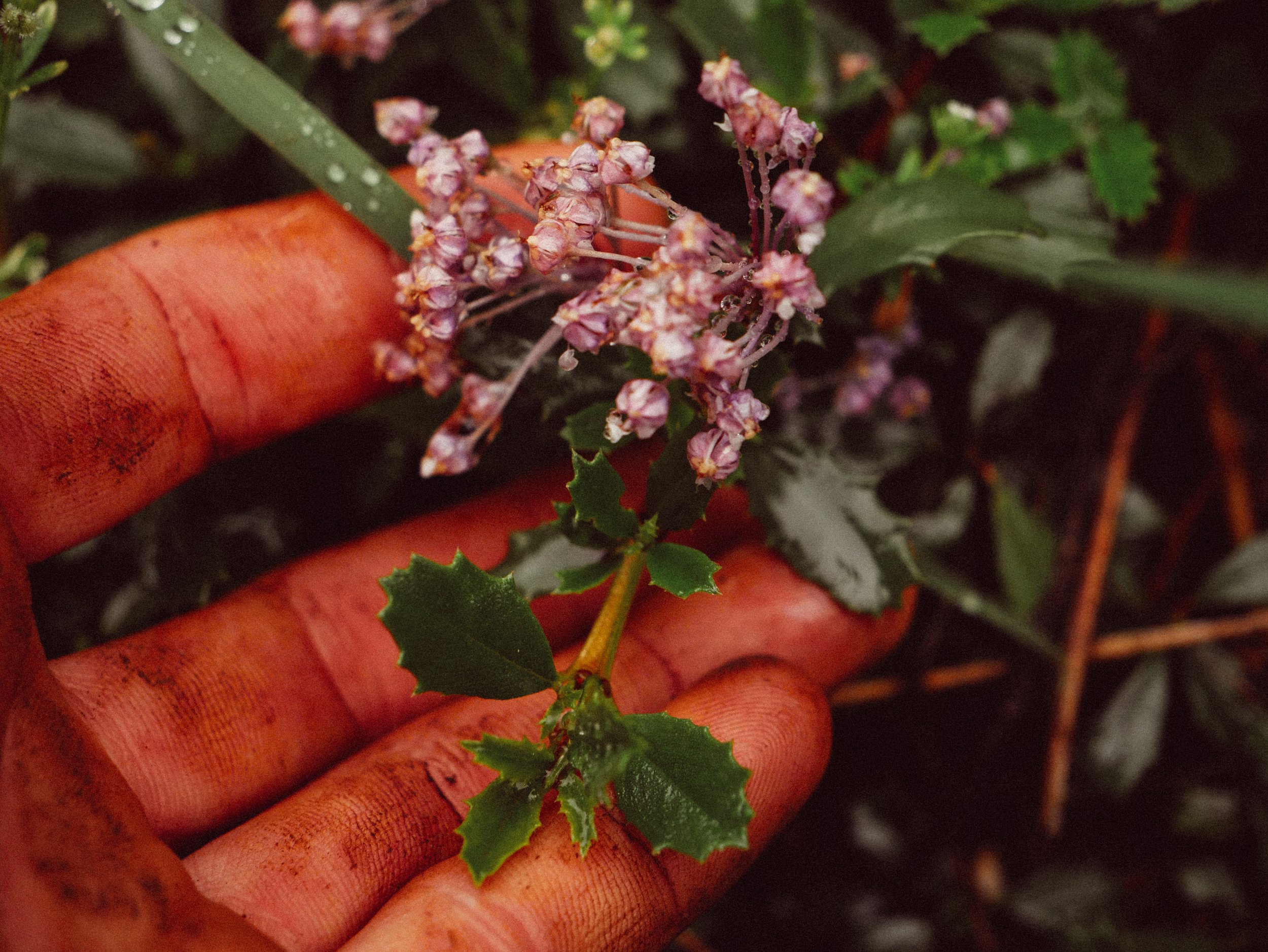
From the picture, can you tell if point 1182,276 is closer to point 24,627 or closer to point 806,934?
point 24,627

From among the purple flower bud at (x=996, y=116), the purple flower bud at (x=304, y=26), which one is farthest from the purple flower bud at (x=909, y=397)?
the purple flower bud at (x=304, y=26)

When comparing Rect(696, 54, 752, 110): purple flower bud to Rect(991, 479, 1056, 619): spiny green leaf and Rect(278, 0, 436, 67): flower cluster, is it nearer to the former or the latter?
Rect(278, 0, 436, 67): flower cluster

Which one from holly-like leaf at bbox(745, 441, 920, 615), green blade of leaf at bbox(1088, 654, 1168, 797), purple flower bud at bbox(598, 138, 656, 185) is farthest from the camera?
green blade of leaf at bbox(1088, 654, 1168, 797)

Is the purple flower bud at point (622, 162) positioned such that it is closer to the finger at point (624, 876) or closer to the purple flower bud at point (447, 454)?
the purple flower bud at point (447, 454)

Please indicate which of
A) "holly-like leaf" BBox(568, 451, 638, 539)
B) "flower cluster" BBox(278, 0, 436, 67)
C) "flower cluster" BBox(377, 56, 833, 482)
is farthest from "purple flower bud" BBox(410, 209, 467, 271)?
"flower cluster" BBox(278, 0, 436, 67)

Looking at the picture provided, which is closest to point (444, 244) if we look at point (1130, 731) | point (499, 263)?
point (499, 263)

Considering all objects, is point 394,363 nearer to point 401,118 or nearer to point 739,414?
point 401,118
